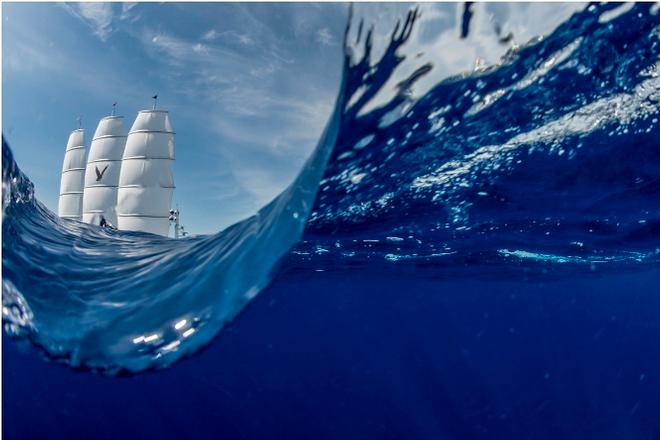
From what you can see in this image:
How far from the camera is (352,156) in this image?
7.28m

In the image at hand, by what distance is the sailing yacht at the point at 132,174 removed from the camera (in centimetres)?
4172

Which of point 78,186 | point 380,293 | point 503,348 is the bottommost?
point 503,348

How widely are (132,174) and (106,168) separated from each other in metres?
5.93

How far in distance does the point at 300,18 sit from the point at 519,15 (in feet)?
10.2

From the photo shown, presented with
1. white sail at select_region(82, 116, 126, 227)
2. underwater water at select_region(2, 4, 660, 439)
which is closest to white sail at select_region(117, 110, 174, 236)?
white sail at select_region(82, 116, 126, 227)

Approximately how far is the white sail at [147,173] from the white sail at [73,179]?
33.0 feet

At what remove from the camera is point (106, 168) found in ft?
151

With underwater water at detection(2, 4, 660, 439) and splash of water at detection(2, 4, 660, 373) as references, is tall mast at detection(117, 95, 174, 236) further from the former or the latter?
splash of water at detection(2, 4, 660, 373)

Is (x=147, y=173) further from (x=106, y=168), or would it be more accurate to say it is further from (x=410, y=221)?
(x=410, y=221)

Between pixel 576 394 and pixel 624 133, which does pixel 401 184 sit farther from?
pixel 576 394

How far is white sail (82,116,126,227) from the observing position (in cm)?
4625

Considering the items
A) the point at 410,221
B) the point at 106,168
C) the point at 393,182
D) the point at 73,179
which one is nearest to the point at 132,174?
the point at 106,168

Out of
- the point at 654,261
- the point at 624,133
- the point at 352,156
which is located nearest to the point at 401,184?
the point at 352,156

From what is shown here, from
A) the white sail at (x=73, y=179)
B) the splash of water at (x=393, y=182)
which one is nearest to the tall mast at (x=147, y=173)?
the white sail at (x=73, y=179)
